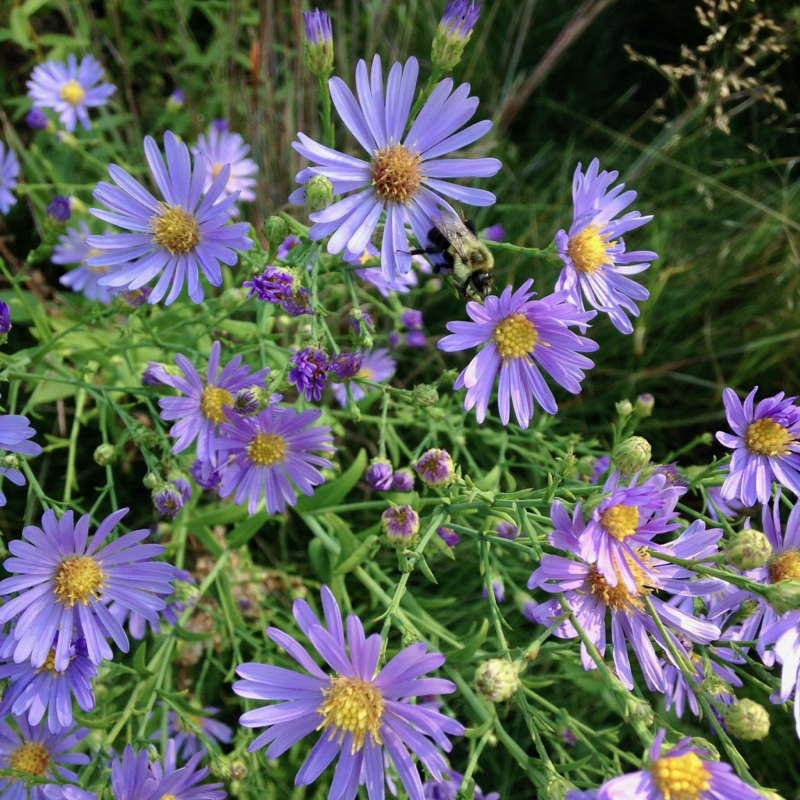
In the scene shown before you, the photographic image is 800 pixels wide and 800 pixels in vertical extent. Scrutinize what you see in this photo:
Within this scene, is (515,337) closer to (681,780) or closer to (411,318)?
(411,318)

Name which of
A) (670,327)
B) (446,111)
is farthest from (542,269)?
(446,111)

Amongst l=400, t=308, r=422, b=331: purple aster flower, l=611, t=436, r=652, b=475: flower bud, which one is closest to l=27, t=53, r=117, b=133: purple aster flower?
l=400, t=308, r=422, b=331: purple aster flower

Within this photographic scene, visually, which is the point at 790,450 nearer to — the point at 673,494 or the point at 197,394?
the point at 673,494

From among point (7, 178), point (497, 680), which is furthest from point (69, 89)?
point (497, 680)

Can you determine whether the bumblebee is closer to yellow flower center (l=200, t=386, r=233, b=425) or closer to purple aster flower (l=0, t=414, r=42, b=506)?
yellow flower center (l=200, t=386, r=233, b=425)

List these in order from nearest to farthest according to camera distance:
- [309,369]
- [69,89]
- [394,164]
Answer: [309,369]
[394,164]
[69,89]
